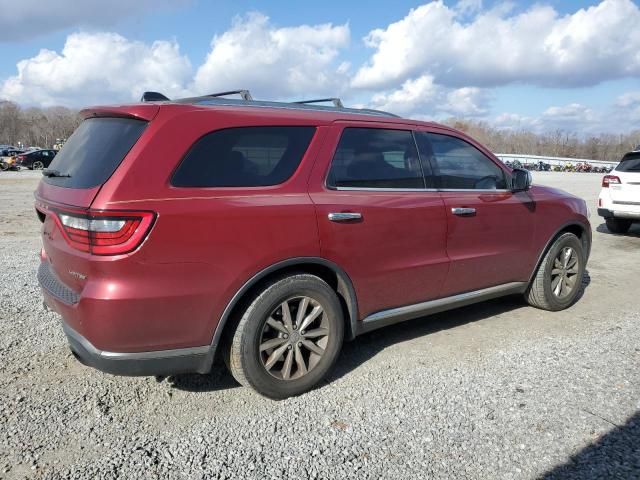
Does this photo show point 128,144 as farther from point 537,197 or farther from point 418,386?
point 537,197

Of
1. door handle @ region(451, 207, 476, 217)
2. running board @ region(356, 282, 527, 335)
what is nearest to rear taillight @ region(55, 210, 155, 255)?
running board @ region(356, 282, 527, 335)

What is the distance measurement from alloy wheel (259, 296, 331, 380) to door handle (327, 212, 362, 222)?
54 cm

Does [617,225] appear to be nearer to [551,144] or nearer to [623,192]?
[623,192]

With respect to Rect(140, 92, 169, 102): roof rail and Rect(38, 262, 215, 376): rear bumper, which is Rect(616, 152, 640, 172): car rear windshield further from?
Rect(38, 262, 215, 376): rear bumper

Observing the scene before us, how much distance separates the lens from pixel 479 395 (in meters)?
3.34

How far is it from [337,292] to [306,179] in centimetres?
81

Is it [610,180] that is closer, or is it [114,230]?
[114,230]

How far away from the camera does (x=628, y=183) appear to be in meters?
9.46

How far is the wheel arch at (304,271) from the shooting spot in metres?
2.96

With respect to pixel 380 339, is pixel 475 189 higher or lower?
higher

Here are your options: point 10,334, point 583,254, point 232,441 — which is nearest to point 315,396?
point 232,441

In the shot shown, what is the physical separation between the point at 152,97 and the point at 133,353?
66.3 inches

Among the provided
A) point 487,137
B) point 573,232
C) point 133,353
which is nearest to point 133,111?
point 133,353

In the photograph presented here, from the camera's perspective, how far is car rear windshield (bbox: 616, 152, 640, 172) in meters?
9.51
